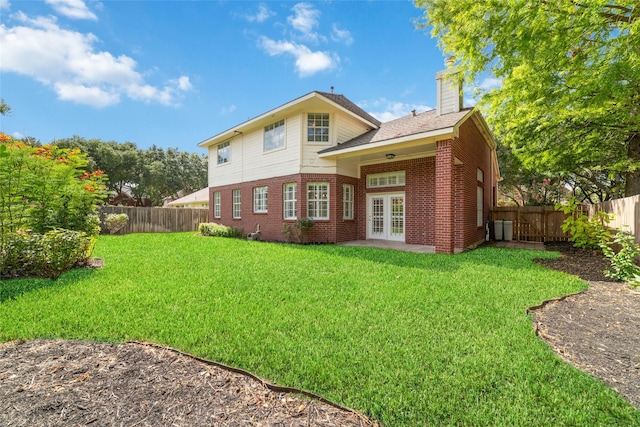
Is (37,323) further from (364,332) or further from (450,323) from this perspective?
(450,323)

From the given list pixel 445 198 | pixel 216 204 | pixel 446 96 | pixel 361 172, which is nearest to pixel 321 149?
pixel 361 172

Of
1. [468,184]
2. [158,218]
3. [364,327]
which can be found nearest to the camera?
[364,327]

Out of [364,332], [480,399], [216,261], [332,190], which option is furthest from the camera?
[332,190]

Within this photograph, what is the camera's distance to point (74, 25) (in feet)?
23.5

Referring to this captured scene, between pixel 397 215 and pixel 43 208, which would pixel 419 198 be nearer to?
pixel 397 215

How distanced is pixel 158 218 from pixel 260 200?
849 centimetres

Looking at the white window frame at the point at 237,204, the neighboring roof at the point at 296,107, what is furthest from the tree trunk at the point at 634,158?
the white window frame at the point at 237,204

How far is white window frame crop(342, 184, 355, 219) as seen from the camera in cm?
1211

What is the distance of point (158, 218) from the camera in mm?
18031

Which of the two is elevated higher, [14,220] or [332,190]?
[332,190]

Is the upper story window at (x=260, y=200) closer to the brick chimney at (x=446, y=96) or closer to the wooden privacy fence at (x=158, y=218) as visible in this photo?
the wooden privacy fence at (x=158, y=218)

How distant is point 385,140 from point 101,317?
27.9 ft

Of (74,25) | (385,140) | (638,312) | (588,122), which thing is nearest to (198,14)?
(74,25)

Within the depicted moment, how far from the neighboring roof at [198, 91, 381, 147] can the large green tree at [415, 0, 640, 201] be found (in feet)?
12.8
